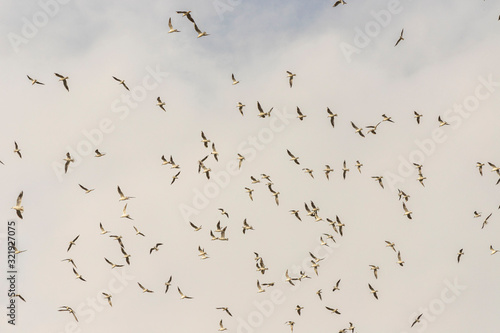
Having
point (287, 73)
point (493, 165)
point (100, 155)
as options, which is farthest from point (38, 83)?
point (493, 165)

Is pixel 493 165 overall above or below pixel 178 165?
below

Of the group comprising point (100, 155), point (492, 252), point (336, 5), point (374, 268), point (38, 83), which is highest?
point (38, 83)

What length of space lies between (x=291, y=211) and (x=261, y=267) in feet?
28.9

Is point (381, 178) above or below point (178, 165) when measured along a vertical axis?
below

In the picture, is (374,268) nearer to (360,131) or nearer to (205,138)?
(360,131)

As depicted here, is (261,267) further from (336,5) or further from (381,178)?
(336,5)

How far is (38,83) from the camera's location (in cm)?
8144

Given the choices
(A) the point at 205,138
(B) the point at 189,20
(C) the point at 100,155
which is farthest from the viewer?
(A) the point at 205,138

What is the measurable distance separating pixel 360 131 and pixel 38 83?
38091 millimetres

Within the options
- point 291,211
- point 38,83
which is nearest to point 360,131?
point 291,211

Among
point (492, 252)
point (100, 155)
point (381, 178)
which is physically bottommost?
point (492, 252)

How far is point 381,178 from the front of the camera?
8812 cm

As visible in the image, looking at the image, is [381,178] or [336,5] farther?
[381,178]

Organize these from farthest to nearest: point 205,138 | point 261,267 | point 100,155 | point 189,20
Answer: point 261,267, point 205,138, point 100,155, point 189,20
